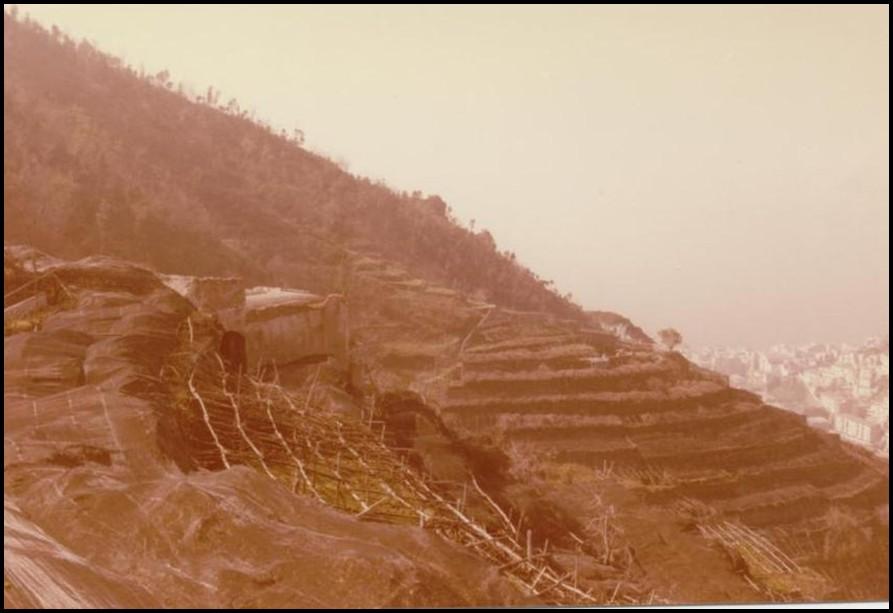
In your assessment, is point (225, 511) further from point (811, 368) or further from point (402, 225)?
point (811, 368)

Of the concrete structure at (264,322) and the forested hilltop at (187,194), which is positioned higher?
the forested hilltop at (187,194)

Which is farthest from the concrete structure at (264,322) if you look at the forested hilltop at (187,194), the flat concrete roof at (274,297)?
the forested hilltop at (187,194)

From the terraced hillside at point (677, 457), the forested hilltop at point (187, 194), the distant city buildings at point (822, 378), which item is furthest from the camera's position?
the distant city buildings at point (822, 378)

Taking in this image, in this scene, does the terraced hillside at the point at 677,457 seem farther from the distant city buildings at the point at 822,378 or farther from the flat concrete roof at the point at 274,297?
the flat concrete roof at the point at 274,297

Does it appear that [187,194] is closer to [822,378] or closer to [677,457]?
[677,457]

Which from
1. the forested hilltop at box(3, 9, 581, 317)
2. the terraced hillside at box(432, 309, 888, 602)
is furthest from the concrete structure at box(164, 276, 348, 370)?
the terraced hillside at box(432, 309, 888, 602)

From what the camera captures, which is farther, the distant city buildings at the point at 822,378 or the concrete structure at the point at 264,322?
the distant city buildings at the point at 822,378

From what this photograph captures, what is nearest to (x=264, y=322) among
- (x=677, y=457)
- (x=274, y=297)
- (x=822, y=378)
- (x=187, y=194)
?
(x=274, y=297)
